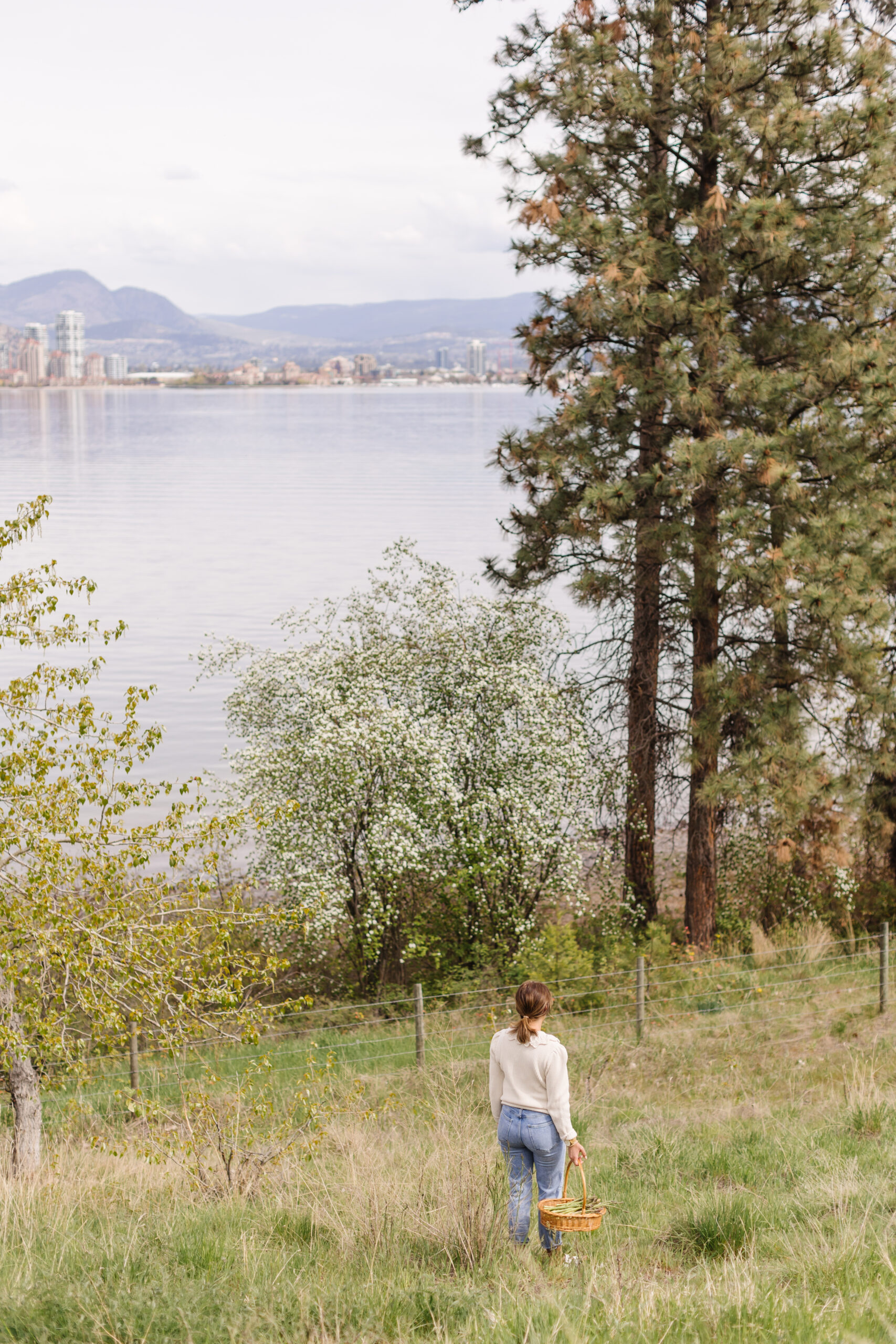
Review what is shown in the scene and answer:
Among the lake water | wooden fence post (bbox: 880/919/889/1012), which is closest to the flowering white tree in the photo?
the lake water

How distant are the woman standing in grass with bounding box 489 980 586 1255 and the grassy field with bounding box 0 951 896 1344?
176mm

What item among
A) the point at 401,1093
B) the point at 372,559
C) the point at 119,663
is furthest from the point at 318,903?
the point at 372,559

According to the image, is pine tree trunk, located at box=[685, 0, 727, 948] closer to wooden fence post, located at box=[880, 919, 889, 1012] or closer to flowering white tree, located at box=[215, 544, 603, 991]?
flowering white tree, located at box=[215, 544, 603, 991]

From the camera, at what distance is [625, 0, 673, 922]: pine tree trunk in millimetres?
15078

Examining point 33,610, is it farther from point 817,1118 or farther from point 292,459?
point 292,459

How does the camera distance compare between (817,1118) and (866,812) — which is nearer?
(817,1118)

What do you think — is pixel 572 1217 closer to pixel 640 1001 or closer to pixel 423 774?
pixel 640 1001

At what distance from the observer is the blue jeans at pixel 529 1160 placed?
616 centimetres

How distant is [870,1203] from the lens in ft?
21.1

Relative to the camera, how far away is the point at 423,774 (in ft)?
50.9

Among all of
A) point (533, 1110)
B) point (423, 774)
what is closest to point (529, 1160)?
point (533, 1110)

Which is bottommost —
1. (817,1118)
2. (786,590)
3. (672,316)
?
(817,1118)

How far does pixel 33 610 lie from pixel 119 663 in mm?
25574

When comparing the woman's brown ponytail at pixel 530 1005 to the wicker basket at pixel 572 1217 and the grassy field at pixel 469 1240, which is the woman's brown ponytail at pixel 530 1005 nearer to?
the wicker basket at pixel 572 1217
